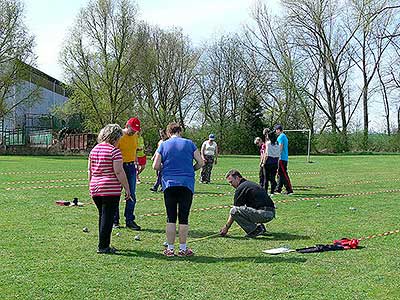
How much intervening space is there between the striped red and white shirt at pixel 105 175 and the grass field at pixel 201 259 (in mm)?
837

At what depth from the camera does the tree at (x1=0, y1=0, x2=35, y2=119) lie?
156 feet

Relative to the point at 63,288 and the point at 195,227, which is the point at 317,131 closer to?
the point at 195,227

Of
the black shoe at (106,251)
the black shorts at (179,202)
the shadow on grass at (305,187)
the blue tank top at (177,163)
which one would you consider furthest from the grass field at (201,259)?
the shadow on grass at (305,187)

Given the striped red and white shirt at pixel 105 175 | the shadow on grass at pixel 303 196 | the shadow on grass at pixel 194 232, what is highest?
the striped red and white shirt at pixel 105 175

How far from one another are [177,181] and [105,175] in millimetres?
947

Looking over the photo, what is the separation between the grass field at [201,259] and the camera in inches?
224

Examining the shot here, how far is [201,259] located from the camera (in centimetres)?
718

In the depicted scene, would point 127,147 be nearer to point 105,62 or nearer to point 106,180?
point 106,180

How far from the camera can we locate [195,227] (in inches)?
381

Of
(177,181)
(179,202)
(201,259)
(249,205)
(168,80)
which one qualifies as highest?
(168,80)

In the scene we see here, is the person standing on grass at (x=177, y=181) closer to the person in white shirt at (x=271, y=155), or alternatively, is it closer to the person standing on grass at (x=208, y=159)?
the person in white shirt at (x=271, y=155)

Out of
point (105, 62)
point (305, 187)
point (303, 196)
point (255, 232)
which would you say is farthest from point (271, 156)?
point (105, 62)

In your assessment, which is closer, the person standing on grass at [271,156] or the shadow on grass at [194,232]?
the shadow on grass at [194,232]

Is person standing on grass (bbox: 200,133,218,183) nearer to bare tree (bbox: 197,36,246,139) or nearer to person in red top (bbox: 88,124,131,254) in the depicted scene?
person in red top (bbox: 88,124,131,254)
